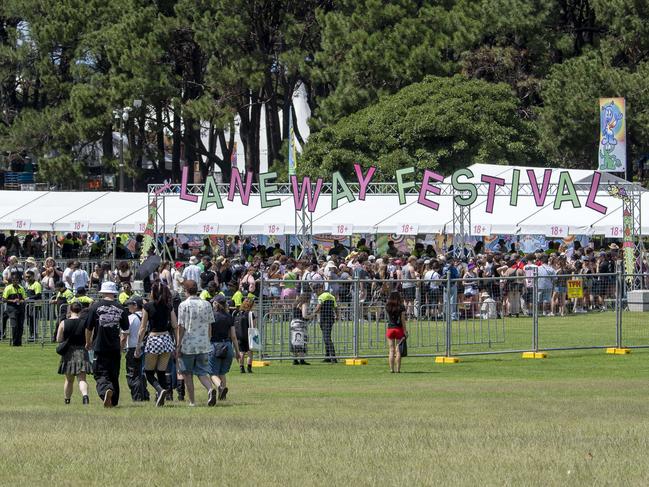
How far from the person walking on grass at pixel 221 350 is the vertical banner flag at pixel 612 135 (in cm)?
3362

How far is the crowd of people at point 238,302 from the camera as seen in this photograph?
1723cm

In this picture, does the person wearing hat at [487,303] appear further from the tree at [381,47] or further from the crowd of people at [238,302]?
the tree at [381,47]

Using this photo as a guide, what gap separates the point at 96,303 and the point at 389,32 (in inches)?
1703

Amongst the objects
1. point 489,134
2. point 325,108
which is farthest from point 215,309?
point 325,108

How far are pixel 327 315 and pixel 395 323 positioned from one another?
184 cm

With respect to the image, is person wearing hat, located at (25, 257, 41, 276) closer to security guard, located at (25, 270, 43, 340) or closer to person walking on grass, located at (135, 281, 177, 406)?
security guard, located at (25, 270, 43, 340)

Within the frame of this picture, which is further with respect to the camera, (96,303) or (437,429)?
(96,303)

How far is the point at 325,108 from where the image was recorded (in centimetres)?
5962

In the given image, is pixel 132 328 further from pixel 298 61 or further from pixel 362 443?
pixel 298 61

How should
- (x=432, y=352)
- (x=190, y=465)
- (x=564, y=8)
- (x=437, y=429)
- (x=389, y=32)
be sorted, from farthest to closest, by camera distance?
(x=564, y=8) < (x=389, y=32) < (x=432, y=352) < (x=437, y=429) < (x=190, y=465)

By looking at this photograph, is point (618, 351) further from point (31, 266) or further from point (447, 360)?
point (31, 266)

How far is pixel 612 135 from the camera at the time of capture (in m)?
50.8

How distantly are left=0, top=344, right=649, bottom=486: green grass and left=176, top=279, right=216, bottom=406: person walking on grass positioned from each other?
0.56m

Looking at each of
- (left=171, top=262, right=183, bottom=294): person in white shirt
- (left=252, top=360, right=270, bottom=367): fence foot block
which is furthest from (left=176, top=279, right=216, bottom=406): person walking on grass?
(left=171, top=262, right=183, bottom=294): person in white shirt
